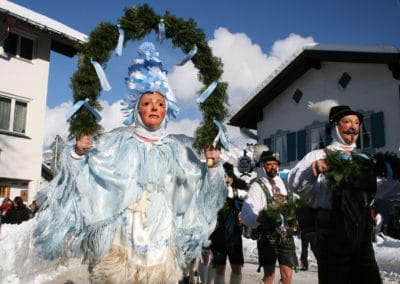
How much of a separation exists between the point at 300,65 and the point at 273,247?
15.3 m

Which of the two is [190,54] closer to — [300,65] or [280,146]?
[300,65]

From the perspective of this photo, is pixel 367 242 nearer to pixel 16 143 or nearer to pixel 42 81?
pixel 16 143

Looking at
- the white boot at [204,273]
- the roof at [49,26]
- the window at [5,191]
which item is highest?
the roof at [49,26]

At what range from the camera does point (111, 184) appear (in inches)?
158

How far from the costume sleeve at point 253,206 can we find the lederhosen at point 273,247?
102mm

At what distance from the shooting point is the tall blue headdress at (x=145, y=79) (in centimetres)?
453

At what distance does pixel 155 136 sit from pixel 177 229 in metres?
0.89

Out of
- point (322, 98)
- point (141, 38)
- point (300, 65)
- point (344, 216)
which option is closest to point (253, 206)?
point (344, 216)

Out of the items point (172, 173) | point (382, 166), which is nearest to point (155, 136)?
point (172, 173)

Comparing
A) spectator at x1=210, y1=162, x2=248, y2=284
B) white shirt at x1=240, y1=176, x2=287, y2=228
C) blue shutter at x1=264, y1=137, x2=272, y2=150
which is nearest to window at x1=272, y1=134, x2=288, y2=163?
blue shutter at x1=264, y1=137, x2=272, y2=150

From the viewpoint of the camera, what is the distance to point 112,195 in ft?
13.2

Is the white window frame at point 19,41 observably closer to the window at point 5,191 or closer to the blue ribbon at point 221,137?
the window at point 5,191

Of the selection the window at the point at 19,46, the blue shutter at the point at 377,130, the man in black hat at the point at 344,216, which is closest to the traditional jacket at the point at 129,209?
the man in black hat at the point at 344,216

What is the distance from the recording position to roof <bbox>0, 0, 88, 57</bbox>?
58.5 feet
